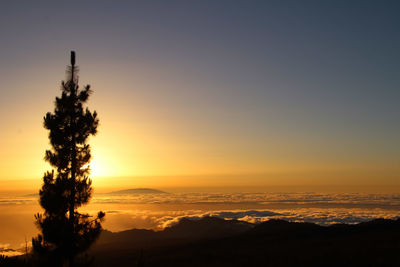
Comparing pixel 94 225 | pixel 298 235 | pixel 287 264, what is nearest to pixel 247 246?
pixel 298 235

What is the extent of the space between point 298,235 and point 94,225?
186022 millimetres

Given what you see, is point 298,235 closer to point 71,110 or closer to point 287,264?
point 287,264

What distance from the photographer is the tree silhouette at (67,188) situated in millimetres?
28250

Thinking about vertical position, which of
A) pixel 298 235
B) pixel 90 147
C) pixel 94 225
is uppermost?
pixel 90 147

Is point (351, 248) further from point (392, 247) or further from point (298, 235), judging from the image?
point (298, 235)

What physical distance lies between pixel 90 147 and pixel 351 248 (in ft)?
412

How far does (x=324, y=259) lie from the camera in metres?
109

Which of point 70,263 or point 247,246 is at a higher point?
point 70,263

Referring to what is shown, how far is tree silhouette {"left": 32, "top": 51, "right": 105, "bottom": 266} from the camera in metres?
28.2

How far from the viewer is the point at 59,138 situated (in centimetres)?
3017

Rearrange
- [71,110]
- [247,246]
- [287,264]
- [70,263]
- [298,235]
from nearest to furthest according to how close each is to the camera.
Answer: [70,263]
[71,110]
[287,264]
[247,246]
[298,235]

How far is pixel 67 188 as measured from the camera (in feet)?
95.8

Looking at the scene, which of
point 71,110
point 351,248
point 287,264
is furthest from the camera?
point 351,248

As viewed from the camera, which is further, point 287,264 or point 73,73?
point 287,264
